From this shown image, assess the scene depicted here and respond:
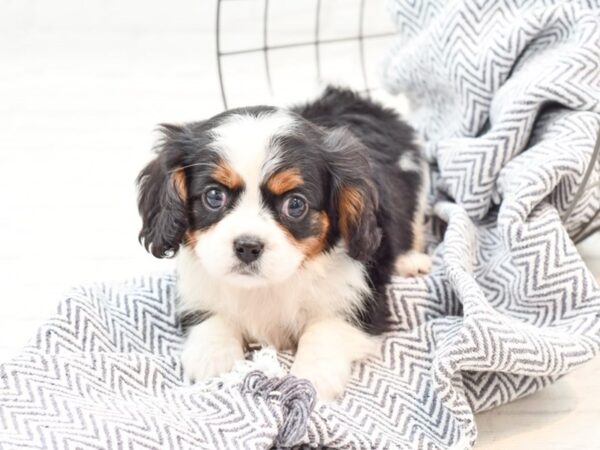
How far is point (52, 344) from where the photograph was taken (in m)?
2.40

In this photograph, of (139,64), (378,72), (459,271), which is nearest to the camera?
(459,271)

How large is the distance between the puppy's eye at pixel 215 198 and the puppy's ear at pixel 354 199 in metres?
0.30

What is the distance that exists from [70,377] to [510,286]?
1310 millimetres

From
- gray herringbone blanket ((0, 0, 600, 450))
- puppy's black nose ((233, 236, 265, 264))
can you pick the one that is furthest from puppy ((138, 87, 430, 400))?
gray herringbone blanket ((0, 0, 600, 450))

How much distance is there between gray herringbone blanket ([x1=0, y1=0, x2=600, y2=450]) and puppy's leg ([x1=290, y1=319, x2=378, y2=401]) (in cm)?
5

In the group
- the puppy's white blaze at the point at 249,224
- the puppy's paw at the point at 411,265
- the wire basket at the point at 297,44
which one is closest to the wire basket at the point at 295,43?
the wire basket at the point at 297,44

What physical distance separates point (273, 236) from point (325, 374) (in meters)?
0.40

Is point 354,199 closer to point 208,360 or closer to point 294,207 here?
point 294,207

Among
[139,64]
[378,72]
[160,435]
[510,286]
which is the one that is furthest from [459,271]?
[139,64]

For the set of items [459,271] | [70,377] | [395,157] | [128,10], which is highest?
[128,10]

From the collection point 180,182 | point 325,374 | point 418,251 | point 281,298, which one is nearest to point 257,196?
point 180,182

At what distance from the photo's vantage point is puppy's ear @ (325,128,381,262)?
2.45 m

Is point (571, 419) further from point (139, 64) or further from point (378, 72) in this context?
point (139, 64)

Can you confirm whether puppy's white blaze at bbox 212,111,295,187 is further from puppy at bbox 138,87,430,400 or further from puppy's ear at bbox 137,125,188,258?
puppy's ear at bbox 137,125,188,258
